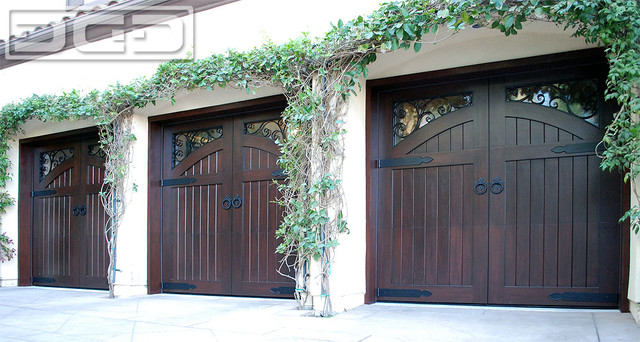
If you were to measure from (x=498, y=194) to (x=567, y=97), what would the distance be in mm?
831

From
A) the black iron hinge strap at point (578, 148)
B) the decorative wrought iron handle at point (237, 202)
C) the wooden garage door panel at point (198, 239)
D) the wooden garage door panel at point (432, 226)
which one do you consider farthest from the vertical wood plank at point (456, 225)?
the wooden garage door panel at point (198, 239)

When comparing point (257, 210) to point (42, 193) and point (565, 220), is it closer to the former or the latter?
point (565, 220)

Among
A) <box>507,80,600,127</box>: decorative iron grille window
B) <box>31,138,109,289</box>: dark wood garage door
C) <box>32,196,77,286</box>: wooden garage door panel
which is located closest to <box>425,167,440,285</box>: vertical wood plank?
<box>507,80,600,127</box>: decorative iron grille window

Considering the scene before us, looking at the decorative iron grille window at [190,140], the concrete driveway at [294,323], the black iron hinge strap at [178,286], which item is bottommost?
the black iron hinge strap at [178,286]

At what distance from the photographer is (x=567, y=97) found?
3789mm

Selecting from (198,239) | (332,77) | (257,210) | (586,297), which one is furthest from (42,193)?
(586,297)

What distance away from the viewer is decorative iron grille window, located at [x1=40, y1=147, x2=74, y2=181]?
6.50m

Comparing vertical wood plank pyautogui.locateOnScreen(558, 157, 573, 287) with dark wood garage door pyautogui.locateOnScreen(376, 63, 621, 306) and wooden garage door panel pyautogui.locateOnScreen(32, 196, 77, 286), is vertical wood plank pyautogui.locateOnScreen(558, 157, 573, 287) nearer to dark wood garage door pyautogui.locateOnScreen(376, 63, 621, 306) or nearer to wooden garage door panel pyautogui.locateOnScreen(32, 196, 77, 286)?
dark wood garage door pyautogui.locateOnScreen(376, 63, 621, 306)

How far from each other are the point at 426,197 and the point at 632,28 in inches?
70.8

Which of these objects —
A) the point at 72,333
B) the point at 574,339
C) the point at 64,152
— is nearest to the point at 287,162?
the point at 72,333

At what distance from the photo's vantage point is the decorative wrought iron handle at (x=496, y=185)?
3.92 meters

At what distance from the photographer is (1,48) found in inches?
269

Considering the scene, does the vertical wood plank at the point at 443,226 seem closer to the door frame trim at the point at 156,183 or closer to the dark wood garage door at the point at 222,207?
the dark wood garage door at the point at 222,207

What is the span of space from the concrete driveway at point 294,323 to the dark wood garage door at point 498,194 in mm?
199
